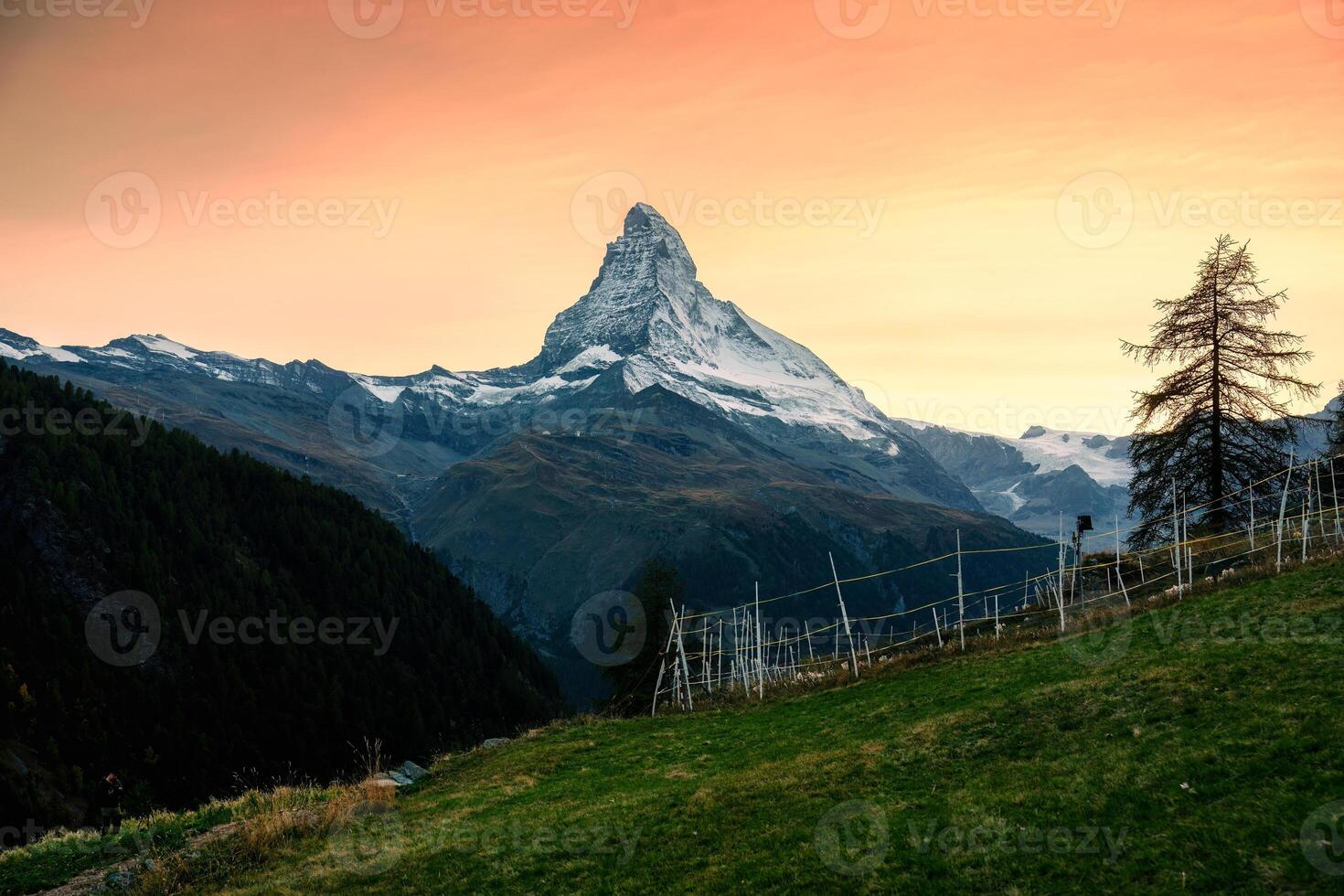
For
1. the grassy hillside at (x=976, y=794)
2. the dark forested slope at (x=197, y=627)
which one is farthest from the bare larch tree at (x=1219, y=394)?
the dark forested slope at (x=197, y=627)

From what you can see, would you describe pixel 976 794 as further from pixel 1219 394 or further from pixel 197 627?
pixel 197 627

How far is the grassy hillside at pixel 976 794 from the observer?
12953mm

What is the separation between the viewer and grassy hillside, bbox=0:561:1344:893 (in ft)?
42.5

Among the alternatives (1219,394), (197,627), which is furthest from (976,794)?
(197,627)

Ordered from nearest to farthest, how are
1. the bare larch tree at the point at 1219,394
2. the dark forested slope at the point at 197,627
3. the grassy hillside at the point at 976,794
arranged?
the grassy hillside at the point at 976,794, the bare larch tree at the point at 1219,394, the dark forested slope at the point at 197,627

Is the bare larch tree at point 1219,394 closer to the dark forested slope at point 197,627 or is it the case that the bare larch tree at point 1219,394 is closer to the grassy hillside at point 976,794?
the grassy hillside at point 976,794

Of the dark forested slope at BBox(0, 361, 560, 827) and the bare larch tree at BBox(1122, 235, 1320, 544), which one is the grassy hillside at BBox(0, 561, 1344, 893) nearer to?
the bare larch tree at BBox(1122, 235, 1320, 544)

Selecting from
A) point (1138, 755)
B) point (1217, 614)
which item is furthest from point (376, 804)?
point (1217, 614)

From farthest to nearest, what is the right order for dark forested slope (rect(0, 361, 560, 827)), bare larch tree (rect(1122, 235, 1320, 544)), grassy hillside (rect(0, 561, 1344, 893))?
dark forested slope (rect(0, 361, 560, 827)) < bare larch tree (rect(1122, 235, 1320, 544)) < grassy hillside (rect(0, 561, 1344, 893))

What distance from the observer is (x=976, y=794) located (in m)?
16.2

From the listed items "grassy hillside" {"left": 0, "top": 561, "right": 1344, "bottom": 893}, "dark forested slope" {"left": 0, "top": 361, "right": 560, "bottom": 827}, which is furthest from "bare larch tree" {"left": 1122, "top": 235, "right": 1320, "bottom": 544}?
"dark forested slope" {"left": 0, "top": 361, "right": 560, "bottom": 827}

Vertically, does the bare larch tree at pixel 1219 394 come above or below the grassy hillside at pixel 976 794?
above

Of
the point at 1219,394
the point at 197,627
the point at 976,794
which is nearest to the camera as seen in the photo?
the point at 976,794

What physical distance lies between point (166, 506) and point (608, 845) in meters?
159
